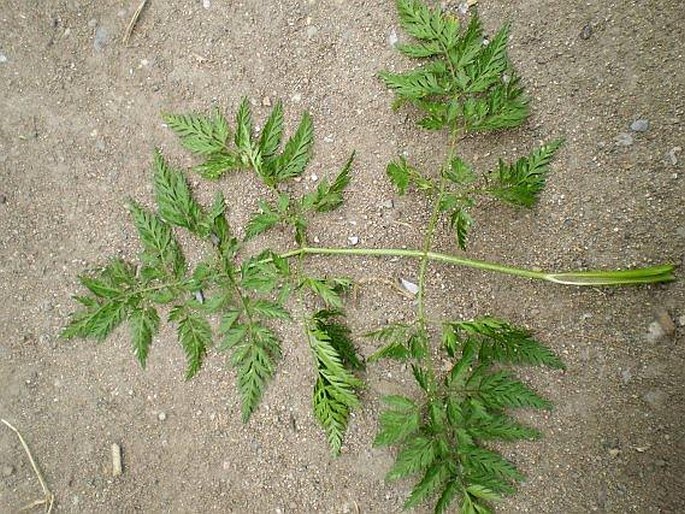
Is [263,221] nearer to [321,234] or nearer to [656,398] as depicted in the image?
[321,234]

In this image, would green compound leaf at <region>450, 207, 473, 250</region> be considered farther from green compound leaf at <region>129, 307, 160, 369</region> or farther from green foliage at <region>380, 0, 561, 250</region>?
green compound leaf at <region>129, 307, 160, 369</region>

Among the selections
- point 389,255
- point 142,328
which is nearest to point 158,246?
point 142,328

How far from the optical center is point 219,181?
272cm

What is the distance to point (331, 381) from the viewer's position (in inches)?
96.7

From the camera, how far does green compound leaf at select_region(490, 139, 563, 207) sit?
2.29 meters

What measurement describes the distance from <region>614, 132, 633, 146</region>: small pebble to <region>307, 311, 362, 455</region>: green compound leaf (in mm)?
1264

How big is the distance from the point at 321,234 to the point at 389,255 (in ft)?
0.99

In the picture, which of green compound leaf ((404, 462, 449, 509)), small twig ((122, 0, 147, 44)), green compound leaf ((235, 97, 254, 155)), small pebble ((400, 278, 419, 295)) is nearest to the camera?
green compound leaf ((404, 462, 449, 509))

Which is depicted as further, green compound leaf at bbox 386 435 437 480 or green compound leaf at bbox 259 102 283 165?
green compound leaf at bbox 259 102 283 165

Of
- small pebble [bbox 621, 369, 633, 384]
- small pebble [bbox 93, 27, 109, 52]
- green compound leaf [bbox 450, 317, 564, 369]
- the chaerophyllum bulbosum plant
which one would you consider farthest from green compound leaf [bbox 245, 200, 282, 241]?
small pebble [bbox 621, 369, 633, 384]

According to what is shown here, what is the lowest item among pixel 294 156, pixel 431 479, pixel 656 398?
pixel 656 398

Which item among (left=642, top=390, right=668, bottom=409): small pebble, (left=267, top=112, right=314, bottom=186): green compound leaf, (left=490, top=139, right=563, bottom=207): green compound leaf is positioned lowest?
(left=642, top=390, right=668, bottom=409): small pebble

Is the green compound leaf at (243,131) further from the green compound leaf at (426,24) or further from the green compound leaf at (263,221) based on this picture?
the green compound leaf at (426,24)

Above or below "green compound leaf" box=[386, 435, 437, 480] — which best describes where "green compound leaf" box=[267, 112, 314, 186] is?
above
